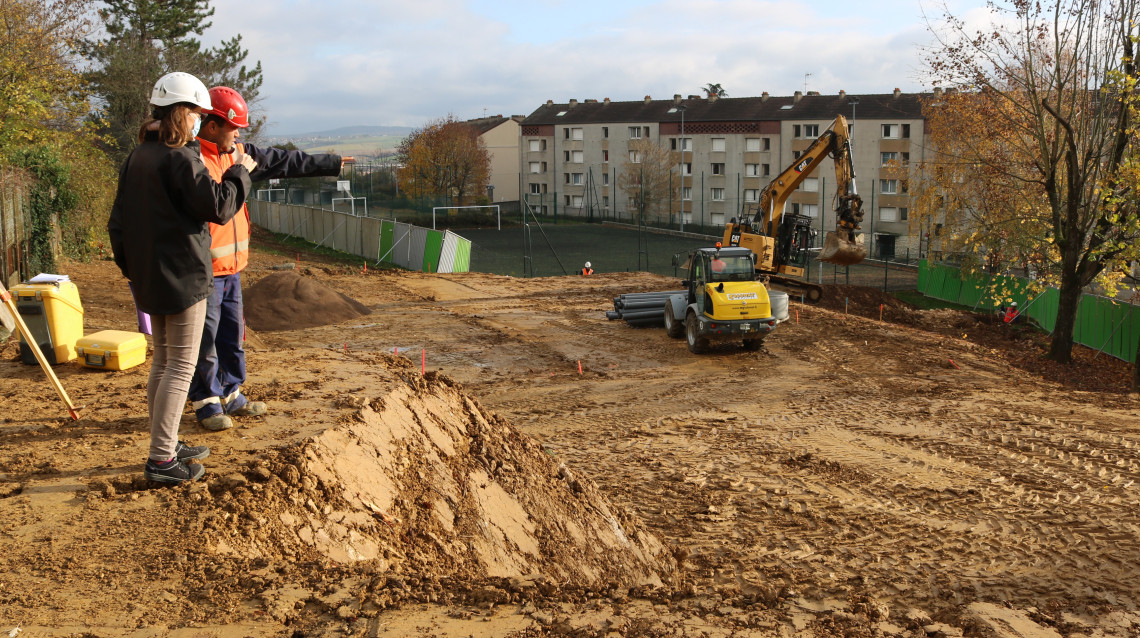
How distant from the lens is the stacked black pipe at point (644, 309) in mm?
18656

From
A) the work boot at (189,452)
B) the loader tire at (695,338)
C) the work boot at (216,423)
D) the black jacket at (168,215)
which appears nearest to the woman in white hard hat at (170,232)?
the black jacket at (168,215)

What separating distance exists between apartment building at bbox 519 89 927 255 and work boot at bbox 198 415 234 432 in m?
34.1

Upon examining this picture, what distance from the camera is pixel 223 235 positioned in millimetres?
5383

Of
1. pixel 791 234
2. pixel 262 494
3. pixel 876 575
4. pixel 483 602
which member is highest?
pixel 791 234

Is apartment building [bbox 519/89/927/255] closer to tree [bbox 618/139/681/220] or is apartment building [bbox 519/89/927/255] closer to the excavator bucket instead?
tree [bbox 618/139/681/220]

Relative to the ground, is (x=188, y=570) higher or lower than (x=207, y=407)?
lower

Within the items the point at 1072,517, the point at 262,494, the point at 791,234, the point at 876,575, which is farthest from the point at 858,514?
the point at 791,234

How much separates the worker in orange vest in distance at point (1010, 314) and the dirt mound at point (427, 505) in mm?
21357

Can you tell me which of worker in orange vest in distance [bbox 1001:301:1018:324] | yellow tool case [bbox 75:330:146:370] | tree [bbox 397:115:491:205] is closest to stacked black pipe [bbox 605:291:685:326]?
worker in orange vest in distance [bbox 1001:301:1018:324]

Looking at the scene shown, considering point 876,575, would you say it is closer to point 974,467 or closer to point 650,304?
point 974,467

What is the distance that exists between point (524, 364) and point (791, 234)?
33.3ft

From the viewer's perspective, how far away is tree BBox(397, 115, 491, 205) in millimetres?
63875

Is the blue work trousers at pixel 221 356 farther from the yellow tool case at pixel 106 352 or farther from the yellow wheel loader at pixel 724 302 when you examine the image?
the yellow wheel loader at pixel 724 302

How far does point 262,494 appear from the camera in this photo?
4.71 m
